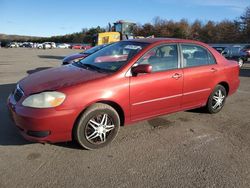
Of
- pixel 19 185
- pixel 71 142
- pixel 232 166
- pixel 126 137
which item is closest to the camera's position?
pixel 19 185

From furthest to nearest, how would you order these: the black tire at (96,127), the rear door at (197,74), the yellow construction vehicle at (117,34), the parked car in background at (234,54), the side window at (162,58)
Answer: the yellow construction vehicle at (117,34)
the parked car in background at (234,54)
the rear door at (197,74)
the side window at (162,58)
the black tire at (96,127)

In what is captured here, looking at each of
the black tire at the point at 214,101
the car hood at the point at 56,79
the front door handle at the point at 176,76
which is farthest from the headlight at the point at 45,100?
the black tire at the point at 214,101

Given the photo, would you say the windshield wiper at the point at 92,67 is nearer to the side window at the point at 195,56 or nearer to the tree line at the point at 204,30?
the side window at the point at 195,56

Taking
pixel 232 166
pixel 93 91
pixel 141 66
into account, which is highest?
pixel 141 66

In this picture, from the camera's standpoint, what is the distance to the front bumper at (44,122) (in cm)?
360

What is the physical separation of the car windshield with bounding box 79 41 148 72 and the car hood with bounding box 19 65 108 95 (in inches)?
10.2

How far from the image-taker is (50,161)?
3.68 m

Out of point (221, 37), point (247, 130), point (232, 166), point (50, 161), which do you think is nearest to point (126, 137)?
point (50, 161)

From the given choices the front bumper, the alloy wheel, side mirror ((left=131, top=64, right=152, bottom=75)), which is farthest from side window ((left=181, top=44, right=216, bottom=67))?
the front bumper

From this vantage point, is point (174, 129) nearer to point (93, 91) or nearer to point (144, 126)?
point (144, 126)

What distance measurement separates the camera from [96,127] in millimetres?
4023

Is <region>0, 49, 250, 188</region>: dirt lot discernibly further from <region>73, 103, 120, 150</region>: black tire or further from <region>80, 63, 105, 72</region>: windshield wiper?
<region>80, 63, 105, 72</region>: windshield wiper

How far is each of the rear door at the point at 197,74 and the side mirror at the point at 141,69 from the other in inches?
A: 38.4

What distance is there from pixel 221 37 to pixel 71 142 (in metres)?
69.0
